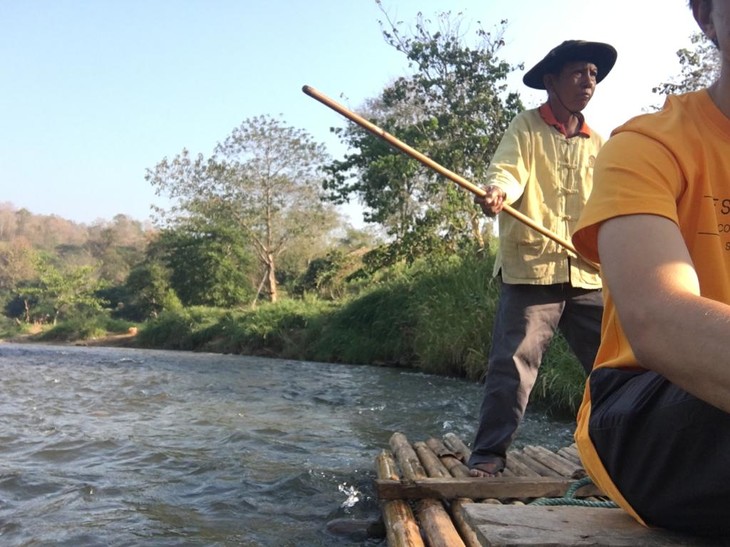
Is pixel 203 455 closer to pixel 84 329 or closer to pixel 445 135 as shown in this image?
pixel 445 135

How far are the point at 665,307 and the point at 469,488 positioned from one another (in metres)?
1.87

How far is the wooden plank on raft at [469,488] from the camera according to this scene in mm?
2590

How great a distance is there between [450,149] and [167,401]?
31.4 feet

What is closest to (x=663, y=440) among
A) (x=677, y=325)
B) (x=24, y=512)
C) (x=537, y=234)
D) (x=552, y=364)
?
(x=677, y=325)

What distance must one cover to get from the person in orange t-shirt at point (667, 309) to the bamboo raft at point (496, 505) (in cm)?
7

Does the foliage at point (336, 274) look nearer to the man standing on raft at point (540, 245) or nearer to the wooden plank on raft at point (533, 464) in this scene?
the wooden plank on raft at point (533, 464)

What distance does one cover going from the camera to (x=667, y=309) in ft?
2.96

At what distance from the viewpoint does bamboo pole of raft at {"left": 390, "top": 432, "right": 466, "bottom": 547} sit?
6.82ft

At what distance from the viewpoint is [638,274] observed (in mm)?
952

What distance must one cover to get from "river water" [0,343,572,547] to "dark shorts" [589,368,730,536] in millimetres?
1861

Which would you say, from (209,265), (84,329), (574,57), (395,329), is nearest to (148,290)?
(209,265)

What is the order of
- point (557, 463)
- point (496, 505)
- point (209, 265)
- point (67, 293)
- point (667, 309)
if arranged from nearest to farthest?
point (667, 309)
point (496, 505)
point (557, 463)
point (209, 265)
point (67, 293)

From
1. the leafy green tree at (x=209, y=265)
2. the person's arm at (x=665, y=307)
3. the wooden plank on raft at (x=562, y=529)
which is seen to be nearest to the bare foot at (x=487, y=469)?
the wooden plank on raft at (x=562, y=529)

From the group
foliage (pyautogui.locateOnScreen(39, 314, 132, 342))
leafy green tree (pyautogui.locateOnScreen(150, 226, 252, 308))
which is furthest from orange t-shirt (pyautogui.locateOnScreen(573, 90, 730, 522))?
leafy green tree (pyautogui.locateOnScreen(150, 226, 252, 308))
